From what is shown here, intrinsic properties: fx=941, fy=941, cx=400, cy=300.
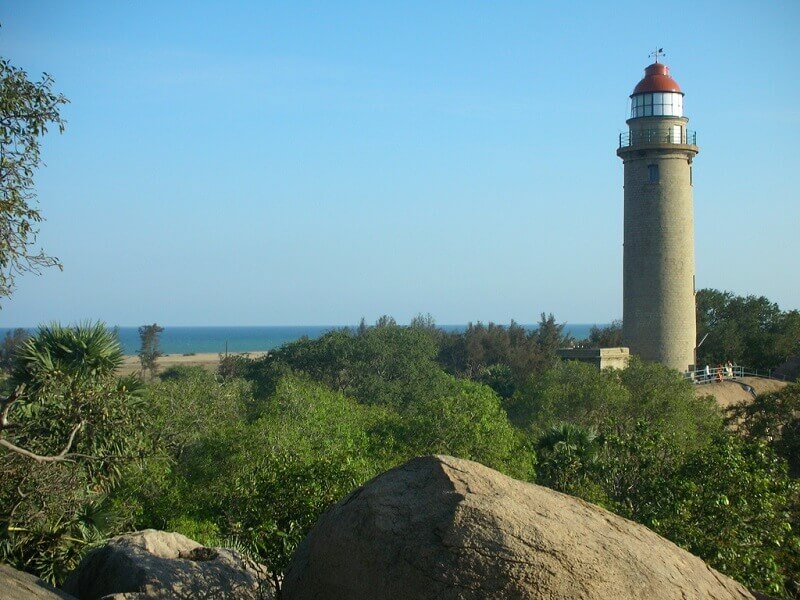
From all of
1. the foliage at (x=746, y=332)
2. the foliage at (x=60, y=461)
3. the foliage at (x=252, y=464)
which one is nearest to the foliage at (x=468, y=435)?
the foliage at (x=252, y=464)

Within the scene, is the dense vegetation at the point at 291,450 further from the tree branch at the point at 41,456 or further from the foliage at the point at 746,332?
the foliage at the point at 746,332

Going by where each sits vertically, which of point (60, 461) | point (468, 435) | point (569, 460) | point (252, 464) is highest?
point (60, 461)

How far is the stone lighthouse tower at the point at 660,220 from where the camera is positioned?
139ft

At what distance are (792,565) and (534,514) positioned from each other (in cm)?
773

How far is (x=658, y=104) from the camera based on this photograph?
42.7 m

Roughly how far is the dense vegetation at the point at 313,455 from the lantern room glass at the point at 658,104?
13.3m

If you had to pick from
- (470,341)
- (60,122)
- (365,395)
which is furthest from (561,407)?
(470,341)

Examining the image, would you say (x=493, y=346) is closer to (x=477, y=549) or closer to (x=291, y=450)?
(x=291, y=450)

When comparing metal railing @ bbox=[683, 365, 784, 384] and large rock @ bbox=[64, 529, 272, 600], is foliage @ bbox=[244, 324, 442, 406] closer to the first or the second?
metal railing @ bbox=[683, 365, 784, 384]

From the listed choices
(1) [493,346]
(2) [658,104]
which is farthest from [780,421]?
(1) [493,346]

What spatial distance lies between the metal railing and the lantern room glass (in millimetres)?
11886

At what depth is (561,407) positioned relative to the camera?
104 ft

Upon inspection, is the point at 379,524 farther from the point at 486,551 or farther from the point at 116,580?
the point at 116,580

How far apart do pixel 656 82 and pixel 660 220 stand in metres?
6.27
